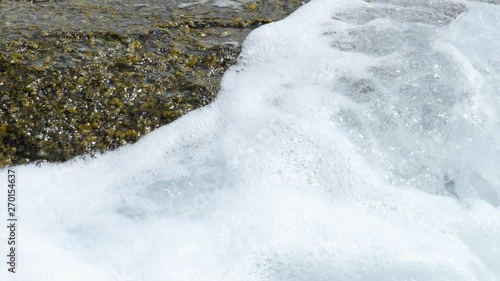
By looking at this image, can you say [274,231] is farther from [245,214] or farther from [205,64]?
[205,64]

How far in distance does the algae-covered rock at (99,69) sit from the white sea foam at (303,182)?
0.43 ft

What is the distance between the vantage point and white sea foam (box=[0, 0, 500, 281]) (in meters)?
3.27

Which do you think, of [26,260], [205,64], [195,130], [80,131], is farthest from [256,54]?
[26,260]

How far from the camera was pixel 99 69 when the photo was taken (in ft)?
13.7

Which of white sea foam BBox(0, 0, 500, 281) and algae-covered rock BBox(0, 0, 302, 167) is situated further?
algae-covered rock BBox(0, 0, 302, 167)

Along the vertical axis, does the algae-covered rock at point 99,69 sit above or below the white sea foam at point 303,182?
above

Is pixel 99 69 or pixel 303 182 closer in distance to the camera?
pixel 303 182

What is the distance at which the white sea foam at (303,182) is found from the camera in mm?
3270

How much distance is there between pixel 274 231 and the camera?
343cm

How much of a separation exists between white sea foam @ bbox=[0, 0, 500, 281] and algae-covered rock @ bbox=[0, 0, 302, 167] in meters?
0.13

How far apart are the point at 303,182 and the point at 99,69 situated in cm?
172

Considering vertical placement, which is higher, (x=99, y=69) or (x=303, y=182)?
(x=99, y=69)

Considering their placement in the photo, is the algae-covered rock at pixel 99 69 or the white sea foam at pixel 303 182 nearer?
the white sea foam at pixel 303 182

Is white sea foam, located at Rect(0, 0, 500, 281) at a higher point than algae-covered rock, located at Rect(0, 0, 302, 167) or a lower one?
lower
